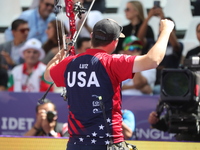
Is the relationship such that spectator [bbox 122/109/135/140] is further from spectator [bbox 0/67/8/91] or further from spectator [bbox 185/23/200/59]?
spectator [bbox 0/67/8/91]

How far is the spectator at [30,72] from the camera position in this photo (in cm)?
844

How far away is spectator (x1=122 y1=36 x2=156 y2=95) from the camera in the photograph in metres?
7.89

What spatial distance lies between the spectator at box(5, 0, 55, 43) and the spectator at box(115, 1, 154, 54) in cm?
141

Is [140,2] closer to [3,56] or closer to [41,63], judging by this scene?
[41,63]

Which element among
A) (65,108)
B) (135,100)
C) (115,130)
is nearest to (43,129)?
(65,108)

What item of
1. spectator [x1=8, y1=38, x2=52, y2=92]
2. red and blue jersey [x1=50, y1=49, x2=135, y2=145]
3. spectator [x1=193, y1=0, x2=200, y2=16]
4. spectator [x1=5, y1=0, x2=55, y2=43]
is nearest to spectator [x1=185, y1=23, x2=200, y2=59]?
spectator [x1=193, y1=0, x2=200, y2=16]

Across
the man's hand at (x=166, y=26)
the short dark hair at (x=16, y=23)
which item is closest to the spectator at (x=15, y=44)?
the short dark hair at (x=16, y=23)

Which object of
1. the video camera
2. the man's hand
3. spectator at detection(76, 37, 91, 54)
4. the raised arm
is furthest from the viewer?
spectator at detection(76, 37, 91, 54)

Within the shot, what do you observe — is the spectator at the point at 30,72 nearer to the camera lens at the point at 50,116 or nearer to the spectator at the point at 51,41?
the spectator at the point at 51,41

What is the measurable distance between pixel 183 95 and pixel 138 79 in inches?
92.0

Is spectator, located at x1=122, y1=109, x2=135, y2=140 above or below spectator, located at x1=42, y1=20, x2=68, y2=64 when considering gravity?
below

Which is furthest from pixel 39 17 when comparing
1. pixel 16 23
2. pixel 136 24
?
pixel 136 24

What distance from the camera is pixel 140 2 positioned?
28.0ft

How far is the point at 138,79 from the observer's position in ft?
25.8
